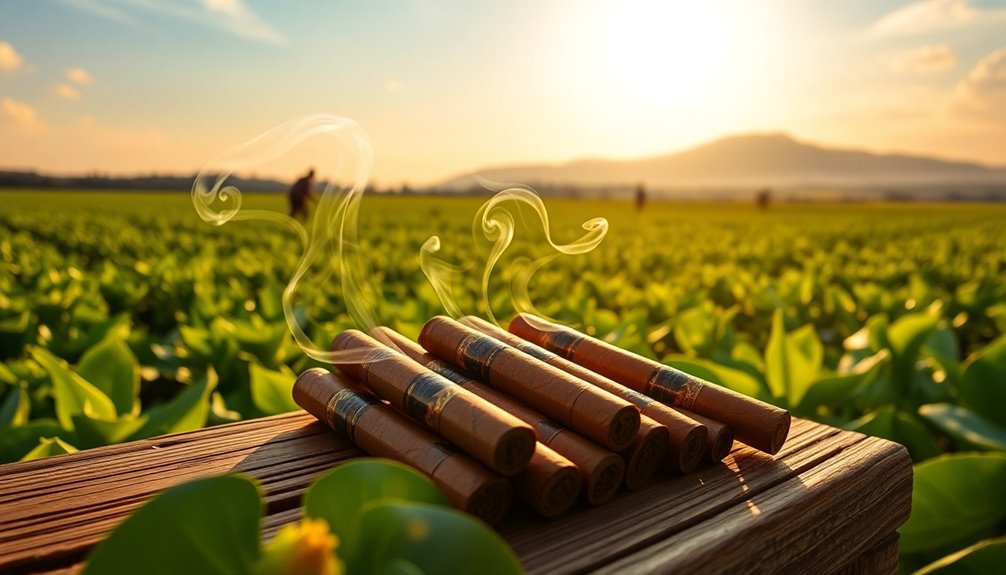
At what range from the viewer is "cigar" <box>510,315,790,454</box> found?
128 cm

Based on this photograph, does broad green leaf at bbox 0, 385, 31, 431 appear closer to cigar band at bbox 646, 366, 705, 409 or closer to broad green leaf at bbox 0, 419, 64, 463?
broad green leaf at bbox 0, 419, 64, 463

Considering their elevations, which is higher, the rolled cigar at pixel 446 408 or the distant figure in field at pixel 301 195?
the distant figure in field at pixel 301 195

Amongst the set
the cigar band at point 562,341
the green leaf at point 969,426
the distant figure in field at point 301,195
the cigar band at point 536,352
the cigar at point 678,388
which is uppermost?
the distant figure in field at point 301,195

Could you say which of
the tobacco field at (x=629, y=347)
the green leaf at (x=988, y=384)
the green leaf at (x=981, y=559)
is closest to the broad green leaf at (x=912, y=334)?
the tobacco field at (x=629, y=347)

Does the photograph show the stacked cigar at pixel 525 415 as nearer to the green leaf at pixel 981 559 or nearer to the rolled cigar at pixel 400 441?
the rolled cigar at pixel 400 441

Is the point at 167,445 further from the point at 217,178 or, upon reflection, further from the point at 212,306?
the point at 212,306

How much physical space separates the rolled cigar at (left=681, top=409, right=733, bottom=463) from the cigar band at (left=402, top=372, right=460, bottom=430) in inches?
17.3

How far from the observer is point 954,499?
162 cm

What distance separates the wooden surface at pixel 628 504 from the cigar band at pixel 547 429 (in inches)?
4.7

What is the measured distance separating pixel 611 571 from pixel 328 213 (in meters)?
1.26

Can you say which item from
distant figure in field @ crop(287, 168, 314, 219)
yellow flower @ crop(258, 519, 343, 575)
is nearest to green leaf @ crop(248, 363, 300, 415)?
distant figure in field @ crop(287, 168, 314, 219)

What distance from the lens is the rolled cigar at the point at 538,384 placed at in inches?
44.0

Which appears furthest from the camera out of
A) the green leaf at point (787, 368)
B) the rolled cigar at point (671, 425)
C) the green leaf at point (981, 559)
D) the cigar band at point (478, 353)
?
the green leaf at point (787, 368)

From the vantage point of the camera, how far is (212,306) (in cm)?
343
